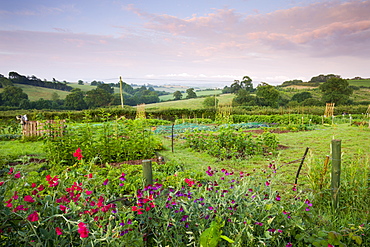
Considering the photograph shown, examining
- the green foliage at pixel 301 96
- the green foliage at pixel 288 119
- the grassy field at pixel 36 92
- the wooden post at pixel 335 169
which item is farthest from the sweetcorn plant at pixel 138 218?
the green foliage at pixel 301 96

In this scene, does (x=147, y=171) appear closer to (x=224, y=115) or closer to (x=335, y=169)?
(x=335, y=169)

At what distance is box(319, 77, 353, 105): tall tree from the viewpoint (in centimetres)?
3481

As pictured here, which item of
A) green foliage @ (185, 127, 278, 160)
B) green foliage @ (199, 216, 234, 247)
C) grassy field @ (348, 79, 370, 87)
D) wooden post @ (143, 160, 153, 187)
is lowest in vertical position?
green foliage @ (185, 127, 278, 160)

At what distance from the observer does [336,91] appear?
35750 mm

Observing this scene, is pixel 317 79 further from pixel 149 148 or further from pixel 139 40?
pixel 149 148

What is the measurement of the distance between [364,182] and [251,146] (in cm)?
325

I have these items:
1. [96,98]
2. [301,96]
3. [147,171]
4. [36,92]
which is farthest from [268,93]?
[36,92]

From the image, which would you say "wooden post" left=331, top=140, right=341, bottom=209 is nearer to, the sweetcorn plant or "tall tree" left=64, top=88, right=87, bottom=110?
the sweetcorn plant

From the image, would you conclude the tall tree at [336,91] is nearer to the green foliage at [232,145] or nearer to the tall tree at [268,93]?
the tall tree at [268,93]

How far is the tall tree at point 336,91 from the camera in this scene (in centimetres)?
3481

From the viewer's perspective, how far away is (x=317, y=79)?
46156 millimetres

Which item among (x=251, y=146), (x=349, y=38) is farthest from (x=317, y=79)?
(x=251, y=146)

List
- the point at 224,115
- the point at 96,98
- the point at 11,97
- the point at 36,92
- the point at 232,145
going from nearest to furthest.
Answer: the point at 232,145 → the point at 224,115 → the point at 11,97 → the point at 96,98 → the point at 36,92

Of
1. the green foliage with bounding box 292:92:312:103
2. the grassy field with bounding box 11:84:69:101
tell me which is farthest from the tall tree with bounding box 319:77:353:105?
the grassy field with bounding box 11:84:69:101
